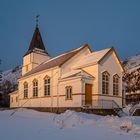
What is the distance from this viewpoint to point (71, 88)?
24.5 meters

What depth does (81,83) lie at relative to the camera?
2333 cm

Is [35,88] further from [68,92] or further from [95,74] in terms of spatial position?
[95,74]

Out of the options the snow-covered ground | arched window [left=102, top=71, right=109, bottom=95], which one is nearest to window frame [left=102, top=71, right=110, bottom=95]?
arched window [left=102, top=71, right=109, bottom=95]

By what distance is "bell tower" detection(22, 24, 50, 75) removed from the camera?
3991 centimetres

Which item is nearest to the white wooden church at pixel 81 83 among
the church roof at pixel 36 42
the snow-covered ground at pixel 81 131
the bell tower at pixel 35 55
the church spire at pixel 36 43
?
the bell tower at pixel 35 55

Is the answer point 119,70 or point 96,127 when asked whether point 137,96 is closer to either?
point 119,70

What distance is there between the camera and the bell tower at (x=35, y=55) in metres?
39.9

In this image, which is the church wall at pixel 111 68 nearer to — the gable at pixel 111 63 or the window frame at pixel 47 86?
the gable at pixel 111 63

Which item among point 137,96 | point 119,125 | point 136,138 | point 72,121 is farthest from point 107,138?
point 137,96

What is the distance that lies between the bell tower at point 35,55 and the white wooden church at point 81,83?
8.06 meters

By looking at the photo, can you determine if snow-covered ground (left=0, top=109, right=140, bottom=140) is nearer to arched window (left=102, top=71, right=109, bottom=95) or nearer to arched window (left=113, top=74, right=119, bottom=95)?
arched window (left=102, top=71, right=109, bottom=95)

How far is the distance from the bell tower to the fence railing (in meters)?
17.9

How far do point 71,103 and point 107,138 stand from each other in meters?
14.6

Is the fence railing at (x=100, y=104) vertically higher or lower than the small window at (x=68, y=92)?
lower
